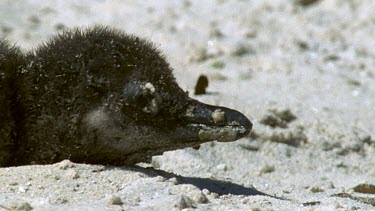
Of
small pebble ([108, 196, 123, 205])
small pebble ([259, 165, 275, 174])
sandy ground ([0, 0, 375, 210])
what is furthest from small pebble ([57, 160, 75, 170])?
small pebble ([259, 165, 275, 174])

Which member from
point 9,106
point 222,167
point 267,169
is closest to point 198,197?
point 9,106

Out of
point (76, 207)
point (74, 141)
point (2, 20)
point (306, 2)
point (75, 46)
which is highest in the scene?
point (306, 2)

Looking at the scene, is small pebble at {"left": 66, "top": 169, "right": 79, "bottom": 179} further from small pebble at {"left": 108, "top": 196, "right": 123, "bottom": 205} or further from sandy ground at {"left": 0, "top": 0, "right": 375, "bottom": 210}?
small pebble at {"left": 108, "top": 196, "right": 123, "bottom": 205}

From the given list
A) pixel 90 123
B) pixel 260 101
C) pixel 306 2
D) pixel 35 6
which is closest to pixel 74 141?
pixel 90 123

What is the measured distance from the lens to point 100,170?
4234 mm

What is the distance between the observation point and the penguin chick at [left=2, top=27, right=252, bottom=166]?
13.9 feet

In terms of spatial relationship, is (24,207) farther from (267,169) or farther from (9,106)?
(267,169)

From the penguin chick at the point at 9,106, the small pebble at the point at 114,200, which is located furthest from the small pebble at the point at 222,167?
the small pebble at the point at 114,200

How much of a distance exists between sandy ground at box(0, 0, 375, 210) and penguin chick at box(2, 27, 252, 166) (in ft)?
0.38

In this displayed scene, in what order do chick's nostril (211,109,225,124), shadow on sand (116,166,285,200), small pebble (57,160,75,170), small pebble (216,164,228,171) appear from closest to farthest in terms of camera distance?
small pebble (57,160,75,170)
chick's nostril (211,109,225,124)
shadow on sand (116,166,285,200)
small pebble (216,164,228,171)

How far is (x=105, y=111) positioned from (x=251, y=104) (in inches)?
87.0

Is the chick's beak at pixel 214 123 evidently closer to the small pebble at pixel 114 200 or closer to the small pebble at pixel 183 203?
the small pebble at pixel 183 203

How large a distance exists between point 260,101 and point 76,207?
113 inches

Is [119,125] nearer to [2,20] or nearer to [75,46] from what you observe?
[75,46]
